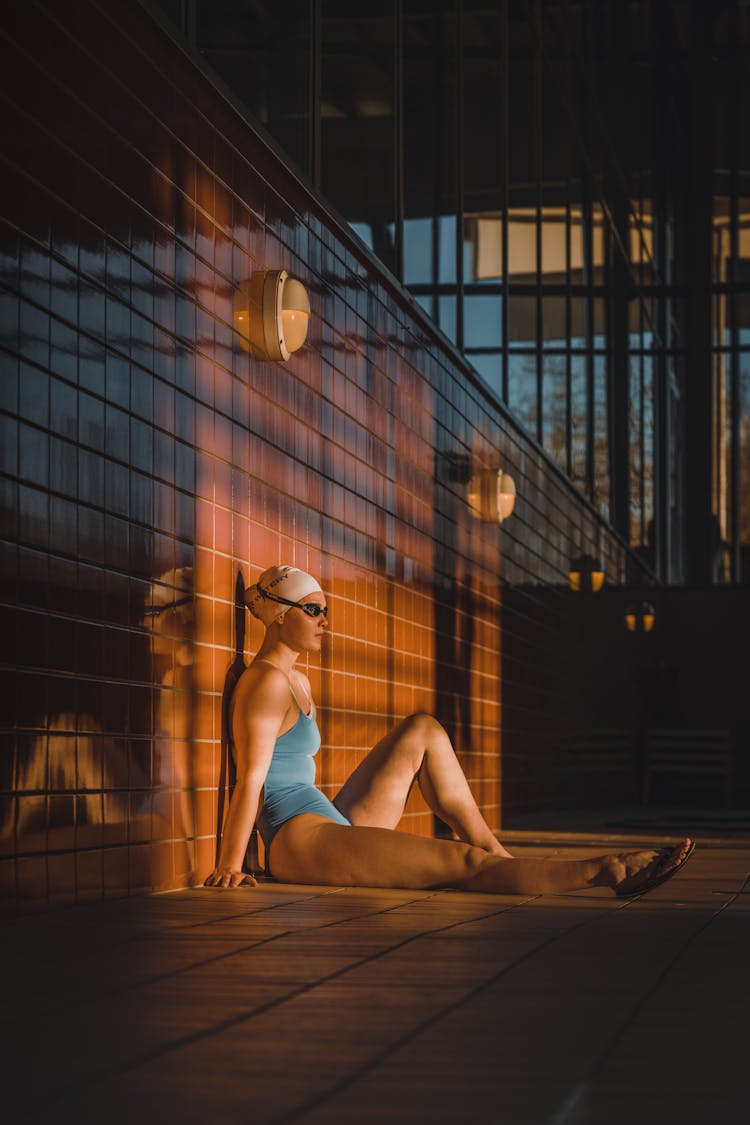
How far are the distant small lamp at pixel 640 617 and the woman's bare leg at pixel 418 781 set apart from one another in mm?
11659

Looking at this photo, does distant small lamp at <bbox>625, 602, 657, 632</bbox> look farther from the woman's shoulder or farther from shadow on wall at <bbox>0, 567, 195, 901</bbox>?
shadow on wall at <bbox>0, 567, 195, 901</bbox>

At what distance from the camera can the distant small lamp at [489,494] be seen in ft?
32.2

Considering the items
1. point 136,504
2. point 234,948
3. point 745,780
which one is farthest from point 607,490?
point 234,948

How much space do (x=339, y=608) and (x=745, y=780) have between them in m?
13.5

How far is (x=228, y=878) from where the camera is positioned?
16.8ft

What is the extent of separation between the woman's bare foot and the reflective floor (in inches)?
8.1

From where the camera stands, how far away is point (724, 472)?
22875 mm

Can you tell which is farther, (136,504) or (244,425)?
(244,425)

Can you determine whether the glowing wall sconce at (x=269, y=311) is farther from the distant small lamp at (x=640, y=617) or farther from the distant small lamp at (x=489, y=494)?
the distant small lamp at (x=640, y=617)

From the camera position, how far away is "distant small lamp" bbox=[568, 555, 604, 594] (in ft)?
45.0

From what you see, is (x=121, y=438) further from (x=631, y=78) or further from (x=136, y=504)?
(x=631, y=78)

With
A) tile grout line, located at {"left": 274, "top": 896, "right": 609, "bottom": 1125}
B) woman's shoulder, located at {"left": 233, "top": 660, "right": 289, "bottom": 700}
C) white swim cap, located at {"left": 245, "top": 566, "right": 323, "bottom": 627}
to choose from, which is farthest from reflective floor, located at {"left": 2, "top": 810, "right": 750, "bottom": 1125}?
white swim cap, located at {"left": 245, "top": 566, "right": 323, "bottom": 627}

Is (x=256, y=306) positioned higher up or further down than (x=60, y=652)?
higher up

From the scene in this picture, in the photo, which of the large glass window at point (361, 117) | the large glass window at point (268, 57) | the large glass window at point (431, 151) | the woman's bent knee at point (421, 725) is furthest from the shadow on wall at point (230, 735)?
the large glass window at point (431, 151)
